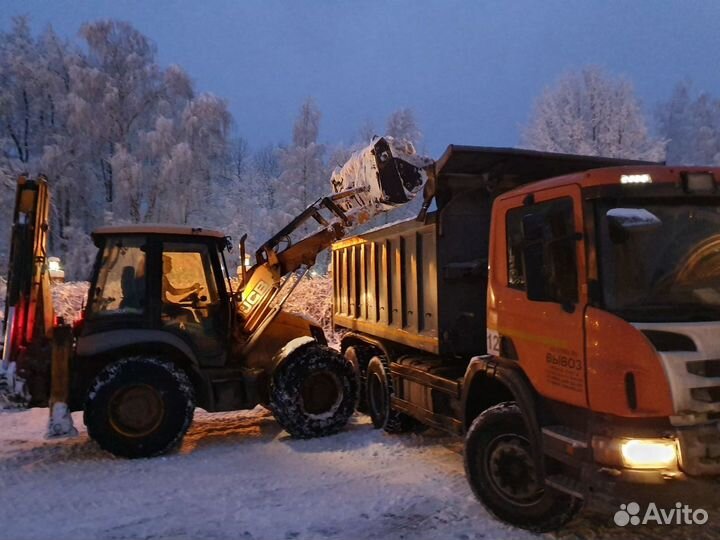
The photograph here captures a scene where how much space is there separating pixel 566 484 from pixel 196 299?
17.7 feet

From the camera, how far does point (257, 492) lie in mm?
6059

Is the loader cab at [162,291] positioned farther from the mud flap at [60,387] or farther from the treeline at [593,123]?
the treeline at [593,123]

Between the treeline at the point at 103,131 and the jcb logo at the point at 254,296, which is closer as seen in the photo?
the jcb logo at the point at 254,296


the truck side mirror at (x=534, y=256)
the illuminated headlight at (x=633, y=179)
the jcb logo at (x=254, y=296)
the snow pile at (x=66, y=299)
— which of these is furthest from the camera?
the snow pile at (x=66, y=299)

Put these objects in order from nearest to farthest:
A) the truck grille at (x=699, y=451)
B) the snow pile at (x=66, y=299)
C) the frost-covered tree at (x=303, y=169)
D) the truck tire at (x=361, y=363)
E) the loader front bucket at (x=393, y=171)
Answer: the truck grille at (x=699, y=451) < the loader front bucket at (x=393, y=171) < the truck tire at (x=361, y=363) < the snow pile at (x=66, y=299) < the frost-covered tree at (x=303, y=169)

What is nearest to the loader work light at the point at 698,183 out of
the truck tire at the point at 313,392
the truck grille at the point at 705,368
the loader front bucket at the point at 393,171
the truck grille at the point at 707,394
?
the truck grille at the point at 705,368

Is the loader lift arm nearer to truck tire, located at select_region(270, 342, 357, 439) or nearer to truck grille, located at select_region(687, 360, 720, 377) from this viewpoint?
truck tire, located at select_region(270, 342, 357, 439)

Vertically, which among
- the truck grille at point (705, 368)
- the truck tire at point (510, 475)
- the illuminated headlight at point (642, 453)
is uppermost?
the truck grille at point (705, 368)

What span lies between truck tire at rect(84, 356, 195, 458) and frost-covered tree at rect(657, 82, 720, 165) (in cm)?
3143

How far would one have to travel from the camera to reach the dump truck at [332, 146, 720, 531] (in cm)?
387

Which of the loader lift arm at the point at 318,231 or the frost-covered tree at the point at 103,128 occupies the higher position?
the frost-covered tree at the point at 103,128

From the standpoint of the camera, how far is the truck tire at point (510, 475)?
4.71 metres

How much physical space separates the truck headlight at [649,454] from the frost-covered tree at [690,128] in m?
32.2

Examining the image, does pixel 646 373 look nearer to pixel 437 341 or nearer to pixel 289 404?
pixel 437 341
